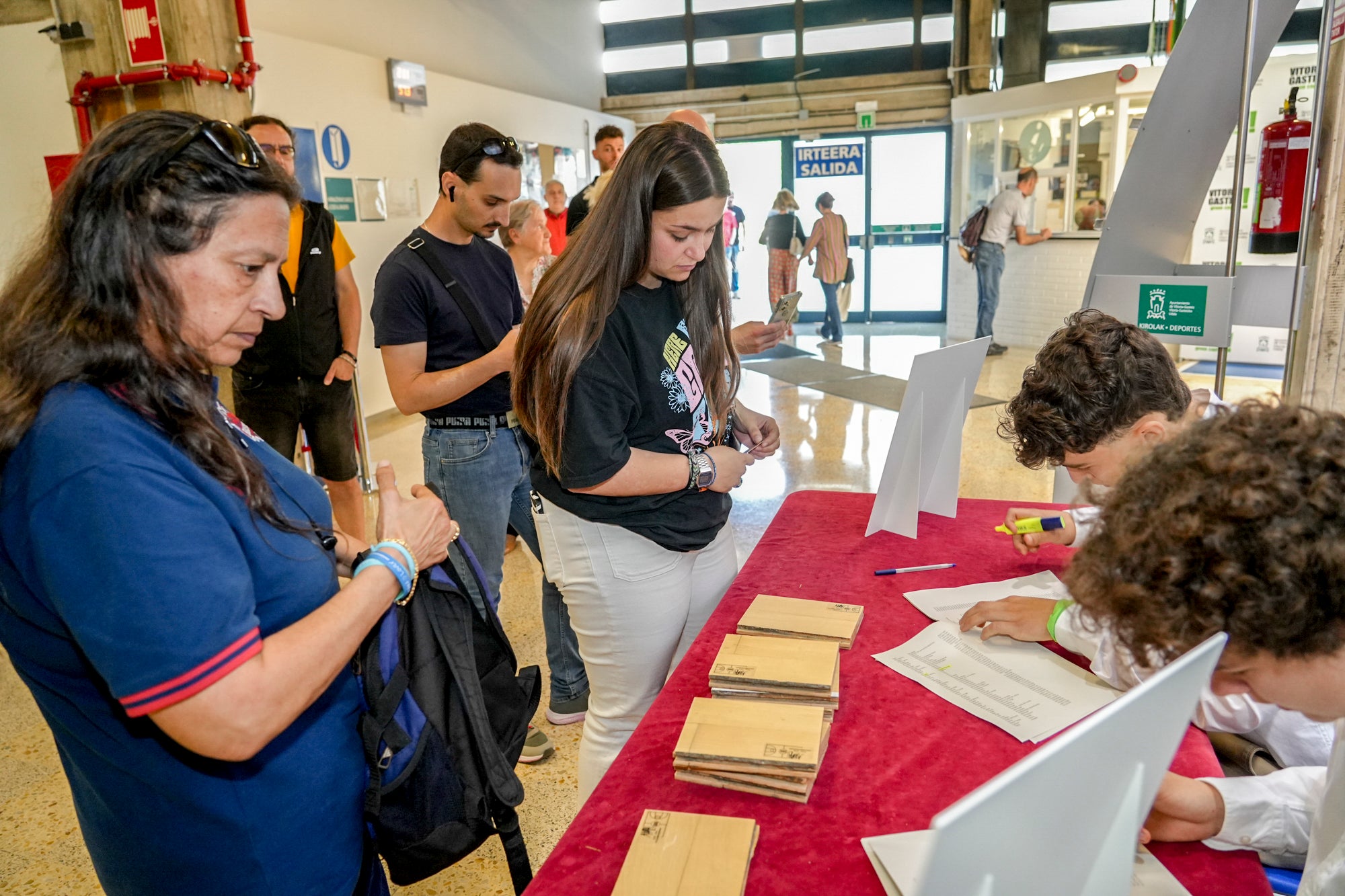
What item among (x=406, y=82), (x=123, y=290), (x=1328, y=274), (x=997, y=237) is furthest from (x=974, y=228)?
(x=123, y=290)

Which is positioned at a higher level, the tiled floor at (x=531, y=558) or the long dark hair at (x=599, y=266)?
the long dark hair at (x=599, y=266)

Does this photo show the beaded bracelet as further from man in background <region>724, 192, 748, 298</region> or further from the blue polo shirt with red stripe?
man in background <region>724, 192, 748, 298</region>

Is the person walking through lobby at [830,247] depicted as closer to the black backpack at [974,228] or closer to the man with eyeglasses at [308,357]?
the black backpack at [974,228]

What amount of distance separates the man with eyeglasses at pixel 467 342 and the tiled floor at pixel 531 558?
1.13ft

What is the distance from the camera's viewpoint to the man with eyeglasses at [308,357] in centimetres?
293

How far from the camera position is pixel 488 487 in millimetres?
2223

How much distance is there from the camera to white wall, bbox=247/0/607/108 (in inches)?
226

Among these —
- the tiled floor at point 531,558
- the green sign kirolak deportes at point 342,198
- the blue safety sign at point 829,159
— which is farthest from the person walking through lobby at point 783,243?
the green sign kirolak deportes at point 342,198

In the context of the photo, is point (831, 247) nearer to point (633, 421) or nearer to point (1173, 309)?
point (1173, 309)

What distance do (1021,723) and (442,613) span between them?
0.76m

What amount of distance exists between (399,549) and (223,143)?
476 mm

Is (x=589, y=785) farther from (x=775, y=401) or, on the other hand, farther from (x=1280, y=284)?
(x=775, y=401)

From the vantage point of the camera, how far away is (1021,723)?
1.09 m

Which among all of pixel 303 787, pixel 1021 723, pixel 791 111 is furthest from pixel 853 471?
pixel 791 111
